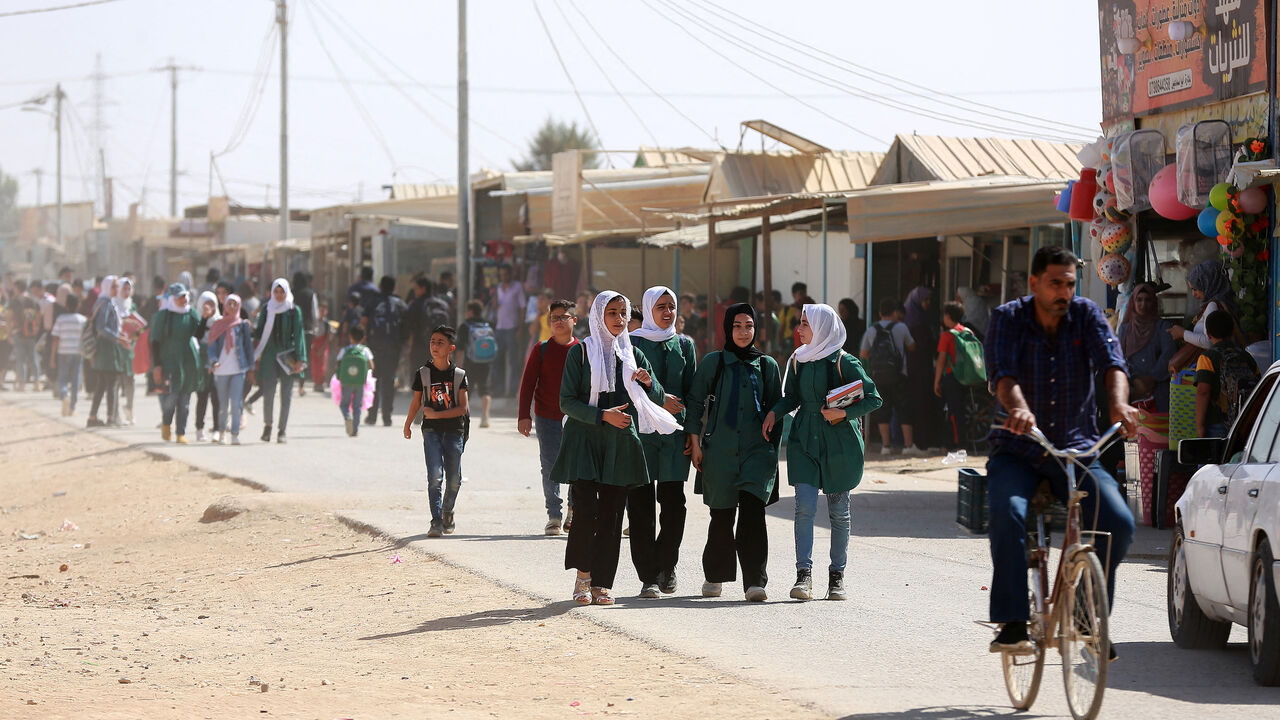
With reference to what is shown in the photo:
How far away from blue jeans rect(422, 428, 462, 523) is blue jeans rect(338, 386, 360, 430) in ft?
26.8

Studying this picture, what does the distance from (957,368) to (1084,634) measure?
11.1 meters

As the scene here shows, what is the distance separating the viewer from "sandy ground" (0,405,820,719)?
6.62 metres

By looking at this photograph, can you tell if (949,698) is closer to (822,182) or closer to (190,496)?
(190,496)

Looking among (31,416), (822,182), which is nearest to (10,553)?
(31,416)

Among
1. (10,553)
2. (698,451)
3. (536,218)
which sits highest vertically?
(536,218)

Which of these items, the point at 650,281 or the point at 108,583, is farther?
the point at 650,281

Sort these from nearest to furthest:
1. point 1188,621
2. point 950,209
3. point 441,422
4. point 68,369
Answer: point 1188,621, point 441,422, point 950,209, point 68,369

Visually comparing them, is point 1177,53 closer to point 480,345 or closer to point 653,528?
point 653,528

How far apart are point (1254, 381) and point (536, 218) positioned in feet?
66.3

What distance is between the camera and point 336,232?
1398 inches

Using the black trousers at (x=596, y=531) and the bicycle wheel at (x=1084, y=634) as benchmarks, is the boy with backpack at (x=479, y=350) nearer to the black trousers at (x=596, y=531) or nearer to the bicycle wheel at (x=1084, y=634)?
the black trousers at (x=596, y=531)

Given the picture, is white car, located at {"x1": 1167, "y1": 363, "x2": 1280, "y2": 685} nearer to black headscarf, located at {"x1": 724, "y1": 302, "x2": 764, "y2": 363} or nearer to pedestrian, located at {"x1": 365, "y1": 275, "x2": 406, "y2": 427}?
black headscarf, located at {"x1": 724, "y1": 302, "x2": 764, "y2": 363}

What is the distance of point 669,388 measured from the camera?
9117 mm

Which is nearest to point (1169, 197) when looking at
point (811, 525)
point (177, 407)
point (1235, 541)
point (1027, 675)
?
point (811, 525)
